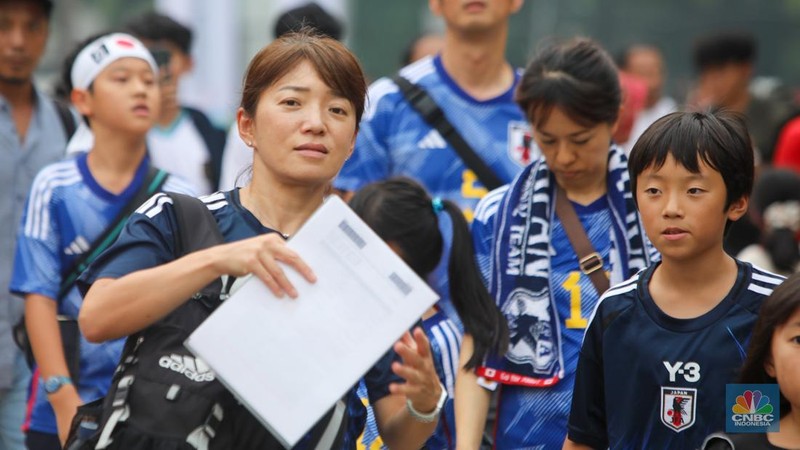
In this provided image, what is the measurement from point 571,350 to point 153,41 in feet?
17.1

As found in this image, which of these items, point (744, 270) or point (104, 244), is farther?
point (104, 244)

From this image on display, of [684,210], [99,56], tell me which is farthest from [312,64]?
[99,56]

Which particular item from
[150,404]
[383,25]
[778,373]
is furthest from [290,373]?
[383,25]

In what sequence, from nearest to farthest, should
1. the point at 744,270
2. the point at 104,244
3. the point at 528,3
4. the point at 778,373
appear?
the point at 778,373 → the point at 744,270 → the point at 104,244 → the point at 528,3

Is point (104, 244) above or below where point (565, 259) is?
above

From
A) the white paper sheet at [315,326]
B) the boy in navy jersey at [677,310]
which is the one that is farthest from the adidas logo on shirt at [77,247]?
the white paper sheet at [315,326]

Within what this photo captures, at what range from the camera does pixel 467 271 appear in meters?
5.16

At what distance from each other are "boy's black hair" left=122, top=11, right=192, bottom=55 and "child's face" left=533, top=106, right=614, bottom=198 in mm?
4874

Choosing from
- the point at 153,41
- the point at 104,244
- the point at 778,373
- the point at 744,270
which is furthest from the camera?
the point at 153,41

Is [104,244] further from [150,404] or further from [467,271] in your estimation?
[150,404]

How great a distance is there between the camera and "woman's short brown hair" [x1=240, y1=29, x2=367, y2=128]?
380 centimetres

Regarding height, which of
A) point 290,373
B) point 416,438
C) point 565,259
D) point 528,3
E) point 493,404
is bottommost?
point 528,3

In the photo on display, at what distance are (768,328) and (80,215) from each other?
3.14 metres

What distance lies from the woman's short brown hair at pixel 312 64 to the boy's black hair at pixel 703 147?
33.5 inches
